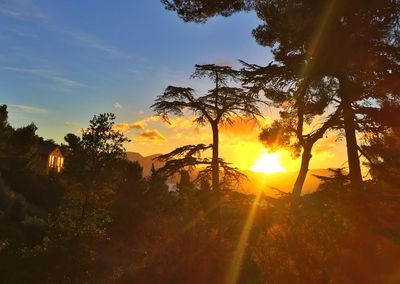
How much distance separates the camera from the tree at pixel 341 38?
41.3 feet

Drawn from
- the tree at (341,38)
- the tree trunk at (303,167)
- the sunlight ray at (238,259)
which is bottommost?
the sunlight ray at (238,259)

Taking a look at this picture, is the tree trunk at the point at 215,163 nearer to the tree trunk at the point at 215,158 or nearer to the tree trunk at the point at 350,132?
the tree trunk at the point at 215,158

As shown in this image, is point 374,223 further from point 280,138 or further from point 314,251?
point 280,138

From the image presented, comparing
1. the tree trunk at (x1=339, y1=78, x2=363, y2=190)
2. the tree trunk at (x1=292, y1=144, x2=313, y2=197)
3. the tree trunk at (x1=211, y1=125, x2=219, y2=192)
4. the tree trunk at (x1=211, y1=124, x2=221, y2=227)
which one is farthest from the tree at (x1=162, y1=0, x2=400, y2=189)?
the tree trunk at (x1=211, y1=125, x2=219, y2=192)

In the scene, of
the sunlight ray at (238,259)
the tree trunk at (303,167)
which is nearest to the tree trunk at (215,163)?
the sunlight ray at (238,259)

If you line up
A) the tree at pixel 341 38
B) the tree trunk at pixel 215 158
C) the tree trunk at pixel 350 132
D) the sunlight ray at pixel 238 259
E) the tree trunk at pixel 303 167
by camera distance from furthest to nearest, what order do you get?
the tree trunk at pixel 215 158, the tree trunk at pixel 303 167, the sunlight ray at pixel 238 259, the tree trunk at pixel 350 132, the tree at pixel 341 38

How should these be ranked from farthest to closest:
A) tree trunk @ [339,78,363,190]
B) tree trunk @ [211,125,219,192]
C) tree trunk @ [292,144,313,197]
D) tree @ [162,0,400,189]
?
tree trunk @ [211,125,219,192] < tree trunk @ [292,144,313,197] < tree trunk @ [339,78,363,190] < tree @ [162,0,400,189]

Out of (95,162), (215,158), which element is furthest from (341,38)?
(95,162)

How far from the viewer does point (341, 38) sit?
12844mm

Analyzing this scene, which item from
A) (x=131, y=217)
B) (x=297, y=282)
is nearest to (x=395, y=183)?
(x=297, y=282)

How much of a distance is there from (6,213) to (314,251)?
31271mm

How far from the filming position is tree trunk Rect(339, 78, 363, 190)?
14.1m

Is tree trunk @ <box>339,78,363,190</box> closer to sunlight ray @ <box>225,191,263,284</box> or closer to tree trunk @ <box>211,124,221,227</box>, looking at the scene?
sunlight ray @ <box>225,191,263,284</box>

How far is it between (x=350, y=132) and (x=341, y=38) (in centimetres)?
323
